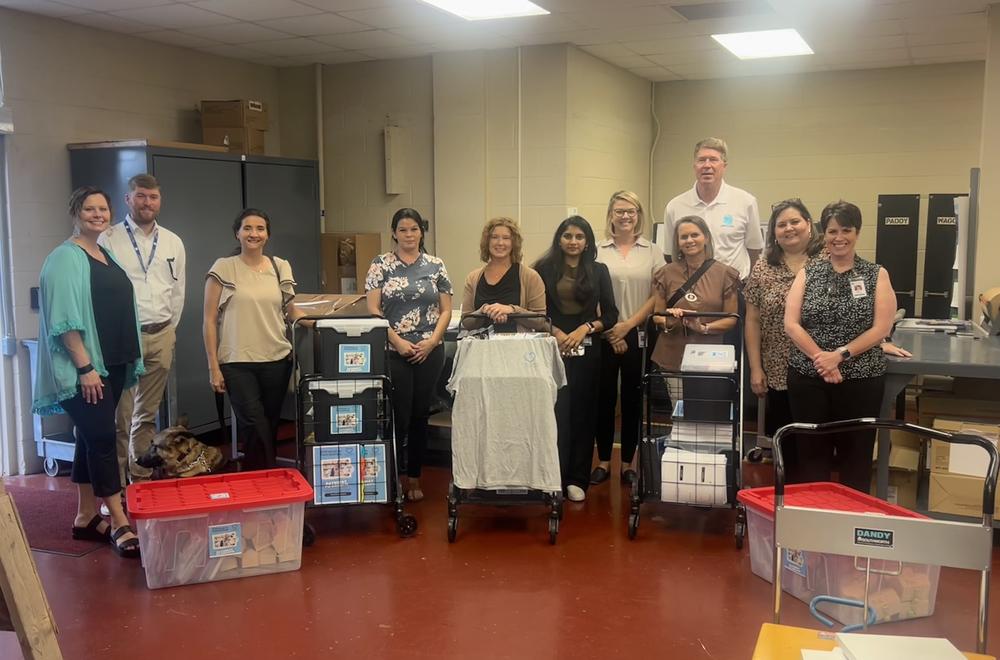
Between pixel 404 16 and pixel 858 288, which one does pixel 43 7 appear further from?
pixel 858 288

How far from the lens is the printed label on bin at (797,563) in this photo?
353cm

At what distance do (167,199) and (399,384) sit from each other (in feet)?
7.42

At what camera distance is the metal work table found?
388 centimetres

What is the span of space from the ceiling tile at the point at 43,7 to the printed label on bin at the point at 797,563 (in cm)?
489

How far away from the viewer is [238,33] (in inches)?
244

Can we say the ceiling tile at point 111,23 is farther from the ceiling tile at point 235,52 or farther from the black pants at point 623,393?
the black pants at point 623,393

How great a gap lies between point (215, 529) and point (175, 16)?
340 cm

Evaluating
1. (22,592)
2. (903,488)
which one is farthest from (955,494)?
(22,592)

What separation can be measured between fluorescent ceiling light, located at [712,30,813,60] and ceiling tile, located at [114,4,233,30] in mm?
3388

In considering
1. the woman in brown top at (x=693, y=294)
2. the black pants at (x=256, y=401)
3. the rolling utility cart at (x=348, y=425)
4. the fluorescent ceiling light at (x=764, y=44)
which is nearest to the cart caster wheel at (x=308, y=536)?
the rolling utility cart at (x=348, y=425)

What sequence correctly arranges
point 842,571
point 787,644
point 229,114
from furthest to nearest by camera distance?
point 229,114 < point 842,571 < point 787,644

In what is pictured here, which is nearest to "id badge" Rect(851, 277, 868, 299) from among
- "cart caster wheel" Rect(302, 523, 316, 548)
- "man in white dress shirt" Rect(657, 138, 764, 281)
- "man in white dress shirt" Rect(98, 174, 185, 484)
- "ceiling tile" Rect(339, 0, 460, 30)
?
"man in white dress shirt" Rect(657, 138, 764, 281)

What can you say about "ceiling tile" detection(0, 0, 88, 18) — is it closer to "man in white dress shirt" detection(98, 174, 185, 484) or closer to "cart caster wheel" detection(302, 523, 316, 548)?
"man in white dress shirt" detection(98, 174, 185, 484)

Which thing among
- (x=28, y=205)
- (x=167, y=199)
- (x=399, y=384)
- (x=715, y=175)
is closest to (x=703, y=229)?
(x=715, y=175)
